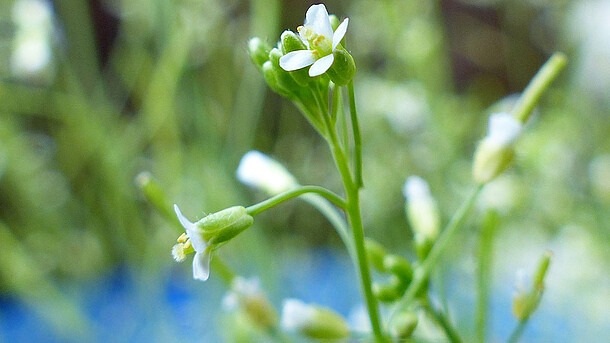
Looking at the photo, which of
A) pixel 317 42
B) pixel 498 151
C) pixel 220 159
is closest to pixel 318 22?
pixel 317 42

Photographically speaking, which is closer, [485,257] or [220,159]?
[485,257]

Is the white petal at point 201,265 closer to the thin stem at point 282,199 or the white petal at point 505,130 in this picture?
the thin stem at point 282,199

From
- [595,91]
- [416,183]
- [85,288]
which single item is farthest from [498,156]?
[595,91]

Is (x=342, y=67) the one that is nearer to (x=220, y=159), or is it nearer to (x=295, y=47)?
(x=295, y=47)

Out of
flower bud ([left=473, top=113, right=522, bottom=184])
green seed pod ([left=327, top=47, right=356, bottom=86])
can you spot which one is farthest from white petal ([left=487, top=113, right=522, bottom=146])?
green seed pod ([left=327, top=47, right=356, bottom=86])

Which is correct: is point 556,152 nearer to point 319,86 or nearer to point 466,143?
point 466,143

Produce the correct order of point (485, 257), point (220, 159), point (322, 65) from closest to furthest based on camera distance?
point (322, 65) → point (485, 257) → point (220, 159)

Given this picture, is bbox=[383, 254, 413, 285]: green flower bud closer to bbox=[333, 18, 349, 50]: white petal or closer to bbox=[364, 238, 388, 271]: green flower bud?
bbox=[364, 238, 388, 271]: green flower bud

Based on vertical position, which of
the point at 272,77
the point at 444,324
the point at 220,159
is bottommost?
the point at 444,324
